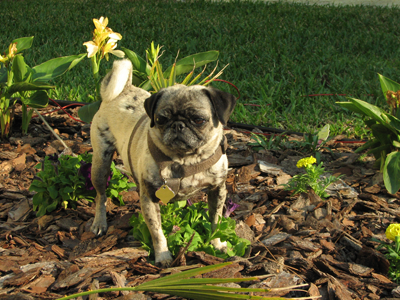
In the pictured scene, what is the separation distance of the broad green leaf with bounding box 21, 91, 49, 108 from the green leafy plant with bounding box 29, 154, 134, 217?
1040mm

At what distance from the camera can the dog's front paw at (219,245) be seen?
2920 mm

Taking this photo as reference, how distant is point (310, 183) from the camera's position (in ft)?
11.7

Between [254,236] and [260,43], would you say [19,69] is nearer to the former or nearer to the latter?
[254,236]

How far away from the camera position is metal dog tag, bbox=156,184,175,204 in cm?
263

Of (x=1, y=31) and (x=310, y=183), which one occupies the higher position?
(x=310, y=183)

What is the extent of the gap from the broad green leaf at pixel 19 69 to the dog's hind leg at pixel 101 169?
59.0 inches

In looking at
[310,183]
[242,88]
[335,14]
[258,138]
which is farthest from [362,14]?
[310,183]

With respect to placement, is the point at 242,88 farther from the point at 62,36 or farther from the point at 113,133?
the point at 62,36

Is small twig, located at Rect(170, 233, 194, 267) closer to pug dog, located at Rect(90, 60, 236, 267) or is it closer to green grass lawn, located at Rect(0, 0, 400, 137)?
pug dog, located at Rect(90, 60, 236, 267)

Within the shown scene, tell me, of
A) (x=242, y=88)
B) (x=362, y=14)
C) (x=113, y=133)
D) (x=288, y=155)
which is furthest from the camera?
(x=362, y=14)

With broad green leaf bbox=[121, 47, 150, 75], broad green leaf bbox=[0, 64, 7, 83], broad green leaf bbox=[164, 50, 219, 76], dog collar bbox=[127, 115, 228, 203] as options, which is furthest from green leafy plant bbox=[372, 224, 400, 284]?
broad green leaf bbox=[0, 64, 7, 83]

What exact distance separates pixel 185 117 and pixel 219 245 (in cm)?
100

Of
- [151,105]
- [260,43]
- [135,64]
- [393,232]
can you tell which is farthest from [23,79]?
[260,43]

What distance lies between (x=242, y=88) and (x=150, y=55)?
1.97m
